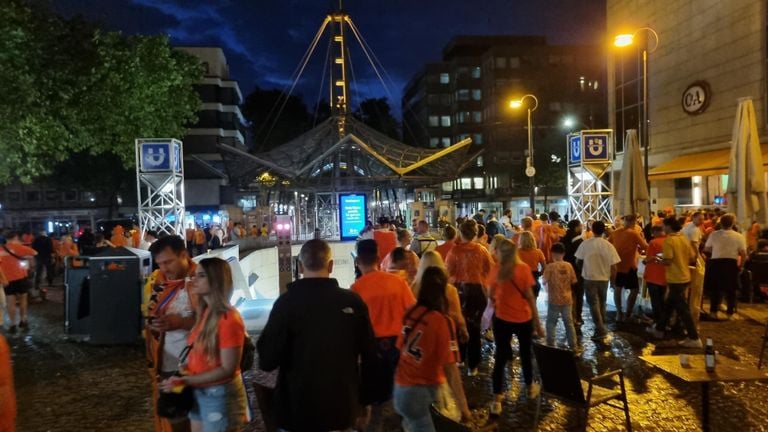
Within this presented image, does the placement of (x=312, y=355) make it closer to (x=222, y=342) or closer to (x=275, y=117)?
(x=222, y=342)

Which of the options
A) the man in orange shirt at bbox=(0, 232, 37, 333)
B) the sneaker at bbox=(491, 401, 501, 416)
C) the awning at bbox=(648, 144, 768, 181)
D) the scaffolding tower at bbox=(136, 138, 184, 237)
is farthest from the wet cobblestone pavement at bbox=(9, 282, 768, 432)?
the awning at bbox=(648, 144, 768, 181)

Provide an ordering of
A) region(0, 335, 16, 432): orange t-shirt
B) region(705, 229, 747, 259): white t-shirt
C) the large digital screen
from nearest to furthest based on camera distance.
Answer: region(0, 335, 16, 432): orange t-shirt
region(705, 229, 747, 259): white t-shirt
the large digital screen

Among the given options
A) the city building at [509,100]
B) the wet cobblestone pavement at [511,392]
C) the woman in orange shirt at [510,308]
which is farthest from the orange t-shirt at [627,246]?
the city building at [509,100]

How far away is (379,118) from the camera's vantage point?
63.2m

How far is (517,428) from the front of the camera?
5.23 metres

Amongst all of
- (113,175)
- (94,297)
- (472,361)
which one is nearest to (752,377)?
(472,361)

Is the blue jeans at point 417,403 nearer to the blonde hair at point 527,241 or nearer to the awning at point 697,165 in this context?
the blonde hair at point 527,241

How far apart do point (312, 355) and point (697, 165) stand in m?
21.3

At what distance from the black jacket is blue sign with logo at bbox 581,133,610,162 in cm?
1343

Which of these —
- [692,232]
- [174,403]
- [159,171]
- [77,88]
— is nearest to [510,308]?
[174,403]

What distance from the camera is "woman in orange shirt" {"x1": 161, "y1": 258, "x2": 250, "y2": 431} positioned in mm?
3201

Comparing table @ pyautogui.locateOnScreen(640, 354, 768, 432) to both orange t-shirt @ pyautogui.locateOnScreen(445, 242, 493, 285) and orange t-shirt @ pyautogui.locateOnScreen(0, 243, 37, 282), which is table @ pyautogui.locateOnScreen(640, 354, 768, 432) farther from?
orange t-shirt @ pyautogui.locateOnScreen(0, 243, 37, 282)

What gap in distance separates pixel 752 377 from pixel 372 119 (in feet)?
205

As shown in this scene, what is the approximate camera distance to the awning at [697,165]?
18502 millimetres
